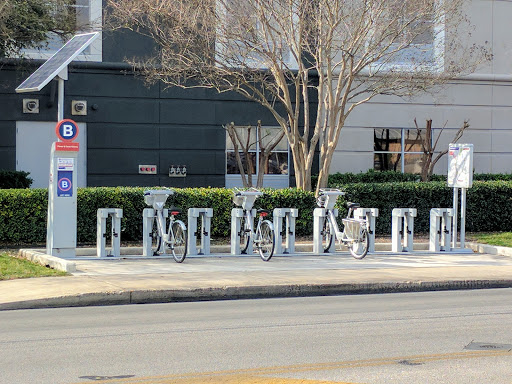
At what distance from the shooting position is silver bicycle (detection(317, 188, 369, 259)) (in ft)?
50.2

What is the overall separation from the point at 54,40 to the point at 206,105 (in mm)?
4917

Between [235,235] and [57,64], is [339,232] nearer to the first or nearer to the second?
[235,235]

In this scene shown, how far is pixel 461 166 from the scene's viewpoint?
1691 cm

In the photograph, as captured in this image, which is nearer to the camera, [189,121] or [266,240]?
[266,240]

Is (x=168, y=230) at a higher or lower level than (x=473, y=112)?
lower

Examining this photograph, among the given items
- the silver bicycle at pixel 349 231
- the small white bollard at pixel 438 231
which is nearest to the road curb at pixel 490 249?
the small white bollard at pixel 438 231

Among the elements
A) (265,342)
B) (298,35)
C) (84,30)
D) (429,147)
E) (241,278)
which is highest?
(84,30)

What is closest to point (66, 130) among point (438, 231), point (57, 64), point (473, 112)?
point (57, 64)

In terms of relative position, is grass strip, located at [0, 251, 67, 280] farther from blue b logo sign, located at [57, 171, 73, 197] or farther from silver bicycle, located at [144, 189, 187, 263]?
silver bicycle, located at [144, 189, 187, 263]

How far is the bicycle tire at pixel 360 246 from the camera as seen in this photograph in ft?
50.3

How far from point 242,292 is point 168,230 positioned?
3.71 m

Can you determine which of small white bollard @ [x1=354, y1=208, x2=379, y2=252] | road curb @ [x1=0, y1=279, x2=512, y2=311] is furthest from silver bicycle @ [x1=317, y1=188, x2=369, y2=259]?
road curb @ [x1=0, y1=279, x2=512, y2=311]

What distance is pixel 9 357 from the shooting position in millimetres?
7348

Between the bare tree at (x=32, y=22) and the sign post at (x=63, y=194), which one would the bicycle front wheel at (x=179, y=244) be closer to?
the sign post at (x=63, y=194)
